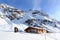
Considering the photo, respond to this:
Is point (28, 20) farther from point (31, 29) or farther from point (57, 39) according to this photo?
point (57, 39)

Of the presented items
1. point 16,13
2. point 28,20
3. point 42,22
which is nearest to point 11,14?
point 16,13

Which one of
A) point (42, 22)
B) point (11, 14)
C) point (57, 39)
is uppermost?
point (11, 14)

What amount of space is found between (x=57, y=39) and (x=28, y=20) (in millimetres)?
145449

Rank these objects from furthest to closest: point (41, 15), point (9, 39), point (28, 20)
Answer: point (41, 15) < point (28, 20) < point (9, 39)

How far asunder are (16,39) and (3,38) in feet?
4.38

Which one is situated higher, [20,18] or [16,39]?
[20,18]

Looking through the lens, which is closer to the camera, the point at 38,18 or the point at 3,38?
the point at 3,38

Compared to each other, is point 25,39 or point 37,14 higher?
point 37,14

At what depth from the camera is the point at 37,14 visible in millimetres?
197250

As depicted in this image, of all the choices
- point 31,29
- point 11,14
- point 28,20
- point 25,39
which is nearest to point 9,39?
point 25,39

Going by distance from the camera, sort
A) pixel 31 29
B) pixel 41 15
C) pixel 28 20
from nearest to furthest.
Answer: pixel 31 29 → pixel 28 20 → pixel 41 15

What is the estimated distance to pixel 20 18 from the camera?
581ft

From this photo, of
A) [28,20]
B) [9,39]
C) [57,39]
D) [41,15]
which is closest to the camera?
[9,39]

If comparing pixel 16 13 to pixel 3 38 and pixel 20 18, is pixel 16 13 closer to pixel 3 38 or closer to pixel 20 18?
pixel 20 18
